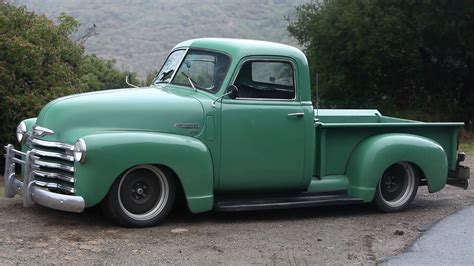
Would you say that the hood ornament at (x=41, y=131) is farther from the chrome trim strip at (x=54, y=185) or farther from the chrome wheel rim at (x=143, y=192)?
the chrome wheel rim at (x=143, y=192)

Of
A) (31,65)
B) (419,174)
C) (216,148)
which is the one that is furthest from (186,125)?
(31,65)

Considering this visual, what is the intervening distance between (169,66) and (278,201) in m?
2.11

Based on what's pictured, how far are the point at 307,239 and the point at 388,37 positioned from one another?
1542 cm

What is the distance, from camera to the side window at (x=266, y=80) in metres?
7.84

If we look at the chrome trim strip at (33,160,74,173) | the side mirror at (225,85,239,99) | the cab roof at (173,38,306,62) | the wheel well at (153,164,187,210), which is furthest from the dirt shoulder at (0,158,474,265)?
the cab roof at (173,38,306,62)

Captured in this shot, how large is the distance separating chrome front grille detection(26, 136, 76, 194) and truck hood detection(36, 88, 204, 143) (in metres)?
0.09

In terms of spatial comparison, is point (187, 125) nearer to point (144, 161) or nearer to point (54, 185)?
point (144, 161)

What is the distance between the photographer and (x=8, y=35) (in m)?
10.8

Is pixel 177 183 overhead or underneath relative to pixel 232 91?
underneath

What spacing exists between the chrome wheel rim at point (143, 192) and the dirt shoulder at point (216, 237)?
20cm

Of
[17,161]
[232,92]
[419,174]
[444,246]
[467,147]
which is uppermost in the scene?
[232,92]

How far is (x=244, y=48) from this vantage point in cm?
789

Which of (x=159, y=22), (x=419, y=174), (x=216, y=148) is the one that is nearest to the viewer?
(x=216, y=148)

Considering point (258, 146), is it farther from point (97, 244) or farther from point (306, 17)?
point (306, 17)
